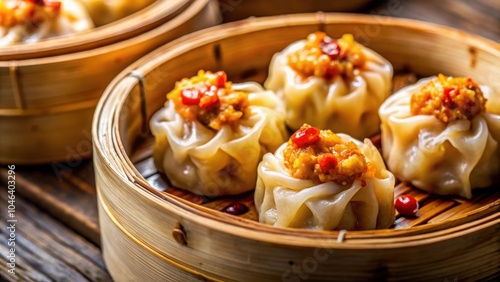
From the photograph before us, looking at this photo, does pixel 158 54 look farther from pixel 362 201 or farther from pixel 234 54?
pixel 362 201

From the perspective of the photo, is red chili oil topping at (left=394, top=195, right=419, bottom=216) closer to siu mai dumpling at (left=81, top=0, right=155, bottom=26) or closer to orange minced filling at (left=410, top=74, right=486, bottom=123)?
orange minced filling at (left=410, top=74, right=486, bottom=123)

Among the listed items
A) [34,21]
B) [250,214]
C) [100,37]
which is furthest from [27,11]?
[250,214]

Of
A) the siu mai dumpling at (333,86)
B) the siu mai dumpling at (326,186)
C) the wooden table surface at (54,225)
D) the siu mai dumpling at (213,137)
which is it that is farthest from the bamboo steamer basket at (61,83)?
the siu mai dumpling at (326,186)

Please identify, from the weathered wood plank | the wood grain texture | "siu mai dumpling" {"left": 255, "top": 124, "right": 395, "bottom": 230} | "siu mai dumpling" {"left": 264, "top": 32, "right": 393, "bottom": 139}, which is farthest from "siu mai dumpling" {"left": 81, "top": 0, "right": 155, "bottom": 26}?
"siu mai dumpling" {"left": 255, "top": 124, "right": 395, "bottom": 230}

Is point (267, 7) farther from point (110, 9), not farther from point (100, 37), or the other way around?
point (100, 37)

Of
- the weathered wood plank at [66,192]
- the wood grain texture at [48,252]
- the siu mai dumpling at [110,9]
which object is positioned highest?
the siu mai dumpling at [110,9]

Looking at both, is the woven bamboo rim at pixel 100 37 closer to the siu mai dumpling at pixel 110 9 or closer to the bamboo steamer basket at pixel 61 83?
the bamboo steamer basket at pixel 61 83

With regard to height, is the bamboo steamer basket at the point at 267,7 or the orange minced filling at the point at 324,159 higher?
the orange minced filling at the point at 324,159
